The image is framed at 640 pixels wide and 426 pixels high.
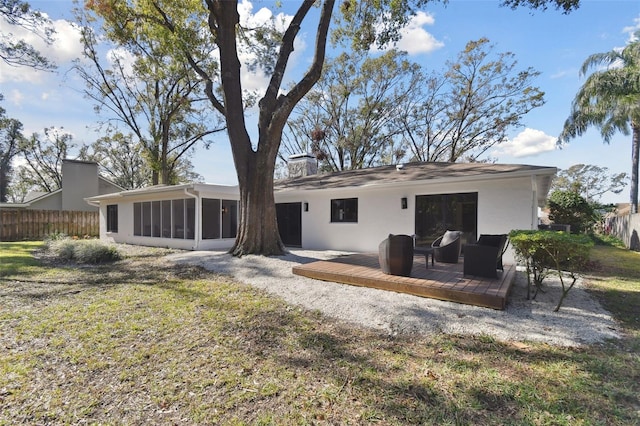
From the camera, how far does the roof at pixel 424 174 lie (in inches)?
295

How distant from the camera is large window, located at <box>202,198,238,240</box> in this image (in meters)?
11.3

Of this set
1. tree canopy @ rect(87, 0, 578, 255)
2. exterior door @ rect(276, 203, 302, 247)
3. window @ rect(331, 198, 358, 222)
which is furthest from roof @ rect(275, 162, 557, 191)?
tree canopy @ rect(87, 0, 578, 255)

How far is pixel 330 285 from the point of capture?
5.60 m

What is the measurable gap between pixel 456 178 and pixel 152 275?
801 centimetres

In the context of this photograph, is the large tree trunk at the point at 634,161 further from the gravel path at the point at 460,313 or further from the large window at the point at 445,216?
the gravel path at the point at 460,313

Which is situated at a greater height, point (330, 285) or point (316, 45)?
point (316, 45)

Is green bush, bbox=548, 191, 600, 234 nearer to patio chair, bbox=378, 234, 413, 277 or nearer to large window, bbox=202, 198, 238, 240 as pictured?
patio chair, bbox=378, 234, 413, 277

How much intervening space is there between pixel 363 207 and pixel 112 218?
44.9 feet

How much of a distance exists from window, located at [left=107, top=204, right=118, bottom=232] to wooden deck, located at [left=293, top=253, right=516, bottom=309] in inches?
533

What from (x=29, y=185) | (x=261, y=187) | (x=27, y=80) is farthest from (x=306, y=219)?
(x=29, y=185)

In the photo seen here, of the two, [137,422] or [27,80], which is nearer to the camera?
[137,422]

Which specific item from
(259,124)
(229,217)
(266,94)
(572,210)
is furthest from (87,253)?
(572,210)

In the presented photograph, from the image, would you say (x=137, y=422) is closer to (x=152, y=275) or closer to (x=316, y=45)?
(x=152, y=275)

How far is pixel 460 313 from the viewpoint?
4.12m
